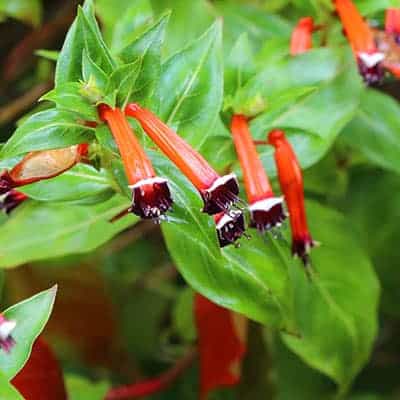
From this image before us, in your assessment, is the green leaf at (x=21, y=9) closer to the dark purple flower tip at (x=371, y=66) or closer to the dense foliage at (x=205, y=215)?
the dense foliage at (x=205, y=215)

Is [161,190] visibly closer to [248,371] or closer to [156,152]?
[156,152]

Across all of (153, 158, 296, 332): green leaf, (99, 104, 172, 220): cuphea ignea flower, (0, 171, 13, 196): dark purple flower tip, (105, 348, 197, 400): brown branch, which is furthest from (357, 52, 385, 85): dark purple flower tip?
(105, 348, 197, 400): brown branch

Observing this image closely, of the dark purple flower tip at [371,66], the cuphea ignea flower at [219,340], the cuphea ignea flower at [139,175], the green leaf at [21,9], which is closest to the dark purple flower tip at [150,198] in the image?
the cuphea ignea flower at [139,175]

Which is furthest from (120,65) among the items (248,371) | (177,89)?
(248,371)

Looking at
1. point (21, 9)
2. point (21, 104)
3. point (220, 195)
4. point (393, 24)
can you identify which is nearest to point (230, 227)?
point (220, 195)

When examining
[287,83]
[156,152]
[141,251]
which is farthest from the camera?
[141,251]

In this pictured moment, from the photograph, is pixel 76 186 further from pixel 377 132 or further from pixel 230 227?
pixel 377 132
